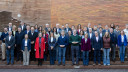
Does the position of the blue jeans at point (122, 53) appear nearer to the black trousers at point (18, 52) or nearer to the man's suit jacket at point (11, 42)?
the black trousers at point (18, 52)

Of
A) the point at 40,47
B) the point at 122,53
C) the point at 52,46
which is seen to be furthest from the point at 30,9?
the point at 122,53

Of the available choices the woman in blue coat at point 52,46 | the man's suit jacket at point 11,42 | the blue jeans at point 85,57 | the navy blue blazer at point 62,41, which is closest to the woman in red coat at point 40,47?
the woman in blue coat at point 52,46

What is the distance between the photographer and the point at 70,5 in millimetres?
13469

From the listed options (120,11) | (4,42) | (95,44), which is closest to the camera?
(95,44)

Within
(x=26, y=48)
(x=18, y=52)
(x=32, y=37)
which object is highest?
(x=32, y=37)

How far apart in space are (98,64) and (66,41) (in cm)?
224

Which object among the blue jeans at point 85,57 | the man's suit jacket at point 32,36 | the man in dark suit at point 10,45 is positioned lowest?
the blue jeans at point 85,57

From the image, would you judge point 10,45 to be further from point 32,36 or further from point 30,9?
point 30,9

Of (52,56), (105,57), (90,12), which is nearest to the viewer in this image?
(105,57)

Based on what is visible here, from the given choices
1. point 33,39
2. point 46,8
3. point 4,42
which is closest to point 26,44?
point 33,39

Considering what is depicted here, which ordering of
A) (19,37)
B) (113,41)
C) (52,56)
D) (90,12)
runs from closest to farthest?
(52,56) → (113,41) → (19,37) → (90,12)

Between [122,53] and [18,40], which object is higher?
[18,40]

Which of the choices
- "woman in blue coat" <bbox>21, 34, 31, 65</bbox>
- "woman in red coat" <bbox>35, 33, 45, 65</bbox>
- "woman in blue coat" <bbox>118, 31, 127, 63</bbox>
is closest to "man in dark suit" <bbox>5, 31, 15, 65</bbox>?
"woman in blue coat" <bbox>21, 34, 31, 65</bbox>

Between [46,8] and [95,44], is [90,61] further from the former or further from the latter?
[46,8]
